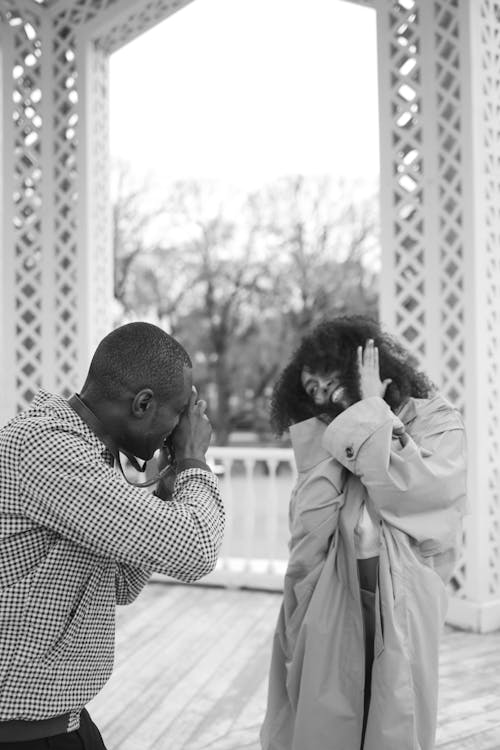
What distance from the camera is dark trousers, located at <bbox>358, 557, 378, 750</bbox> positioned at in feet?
6.36

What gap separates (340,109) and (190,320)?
19.1 ft

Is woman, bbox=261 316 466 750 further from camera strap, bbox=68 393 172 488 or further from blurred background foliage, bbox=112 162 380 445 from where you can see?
blurred background foliage, bbox=112 162 380 445

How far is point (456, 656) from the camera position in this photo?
159 inches

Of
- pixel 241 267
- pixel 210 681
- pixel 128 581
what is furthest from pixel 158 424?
pixel 241 267

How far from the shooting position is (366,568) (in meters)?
2.00

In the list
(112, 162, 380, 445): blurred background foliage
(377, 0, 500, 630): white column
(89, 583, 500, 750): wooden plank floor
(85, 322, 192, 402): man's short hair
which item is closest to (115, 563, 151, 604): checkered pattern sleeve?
(85, 322, 192, 402): man's short hair

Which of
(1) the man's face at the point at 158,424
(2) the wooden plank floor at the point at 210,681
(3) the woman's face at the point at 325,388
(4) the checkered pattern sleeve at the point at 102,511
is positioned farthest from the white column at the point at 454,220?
(4) the checkered pattern sleeve at the point at 102,511

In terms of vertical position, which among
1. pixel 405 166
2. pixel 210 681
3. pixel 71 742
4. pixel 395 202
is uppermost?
pixel 405 166

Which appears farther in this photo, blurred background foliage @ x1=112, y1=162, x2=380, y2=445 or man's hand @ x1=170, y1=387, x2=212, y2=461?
blurred background foliage @ x1=112, y1=162, x2=380, y2=445

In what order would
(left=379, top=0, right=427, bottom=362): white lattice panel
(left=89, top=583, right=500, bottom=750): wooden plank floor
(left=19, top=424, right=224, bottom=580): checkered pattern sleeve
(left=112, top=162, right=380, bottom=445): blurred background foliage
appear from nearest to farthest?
(left=19, top=424, right=224, bottom=580): checkered pattern sleeve, (left=89, top=583, right=500, bottom=750): wooden plank floor, (left=379, top=0, right=427, bottom=362): white lattice panel, (left=112, top=162, right=380, bottom=445): blurred background foliage

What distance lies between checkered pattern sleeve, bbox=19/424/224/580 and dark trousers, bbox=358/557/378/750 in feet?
2.82

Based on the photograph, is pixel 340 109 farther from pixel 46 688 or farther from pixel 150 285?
pixel 46 688

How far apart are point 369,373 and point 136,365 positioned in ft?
3.03

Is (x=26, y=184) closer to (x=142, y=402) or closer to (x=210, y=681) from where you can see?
(x=210, y=681)
